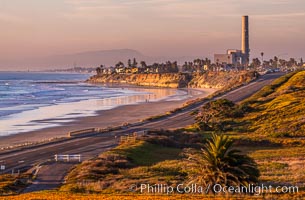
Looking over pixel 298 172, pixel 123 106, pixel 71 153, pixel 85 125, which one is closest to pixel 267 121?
pixel 85 125

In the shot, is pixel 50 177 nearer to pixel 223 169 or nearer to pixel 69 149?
pixel 69 149

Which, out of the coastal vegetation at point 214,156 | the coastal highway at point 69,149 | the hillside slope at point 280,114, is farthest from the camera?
the hillside slope at point 280,114

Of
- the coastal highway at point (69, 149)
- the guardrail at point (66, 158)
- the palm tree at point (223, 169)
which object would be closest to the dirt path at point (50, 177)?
the coastal highway at point (69, 149)

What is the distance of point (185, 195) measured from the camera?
23828 mm

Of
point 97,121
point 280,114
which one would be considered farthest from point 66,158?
point 280,114

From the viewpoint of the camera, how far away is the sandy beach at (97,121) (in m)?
58.4

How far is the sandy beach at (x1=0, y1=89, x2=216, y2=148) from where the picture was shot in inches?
2301

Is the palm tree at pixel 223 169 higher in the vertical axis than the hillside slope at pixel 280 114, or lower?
higher

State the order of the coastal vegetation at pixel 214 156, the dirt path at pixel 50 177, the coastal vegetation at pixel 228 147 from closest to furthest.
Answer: the coastal vegetation at pixel 214 156, the coastal vegetation at pixel 228 147, the dirt path at pixel 50 177

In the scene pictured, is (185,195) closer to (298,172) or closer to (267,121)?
(298,172)

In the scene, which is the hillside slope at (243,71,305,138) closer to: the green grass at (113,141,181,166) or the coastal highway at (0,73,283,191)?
the coastal highway at (0,73,283,191)

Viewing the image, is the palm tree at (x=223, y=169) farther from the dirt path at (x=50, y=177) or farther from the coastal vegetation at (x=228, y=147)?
the dirt path at (x=50, y=177)

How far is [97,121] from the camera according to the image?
3004 inches

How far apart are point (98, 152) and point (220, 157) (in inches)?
962
